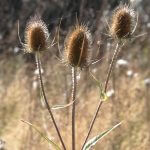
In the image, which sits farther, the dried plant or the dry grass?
the dry grass

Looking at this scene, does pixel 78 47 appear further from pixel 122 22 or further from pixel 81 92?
pixel 81 92

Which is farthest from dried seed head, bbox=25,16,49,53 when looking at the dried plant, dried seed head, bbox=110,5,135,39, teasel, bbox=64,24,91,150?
dried seed head, bbox=110,5,135,39

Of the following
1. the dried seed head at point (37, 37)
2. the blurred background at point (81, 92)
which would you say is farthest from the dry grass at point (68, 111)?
the dried seed head at point (37, 37)

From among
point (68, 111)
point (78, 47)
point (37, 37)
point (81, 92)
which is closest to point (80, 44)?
point (78, 47)

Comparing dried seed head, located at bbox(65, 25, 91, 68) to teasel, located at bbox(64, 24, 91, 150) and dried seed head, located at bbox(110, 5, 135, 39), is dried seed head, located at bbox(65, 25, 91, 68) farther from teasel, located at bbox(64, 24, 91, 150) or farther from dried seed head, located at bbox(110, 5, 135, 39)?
dried seed head, located at bbox(110, 5, 135, 39)

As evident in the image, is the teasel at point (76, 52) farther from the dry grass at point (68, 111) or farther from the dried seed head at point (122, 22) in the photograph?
the dry grass at point (68, 111)

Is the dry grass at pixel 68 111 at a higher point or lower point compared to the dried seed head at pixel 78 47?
higher

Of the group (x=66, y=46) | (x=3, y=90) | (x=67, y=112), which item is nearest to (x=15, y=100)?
(x=3, y=90)
